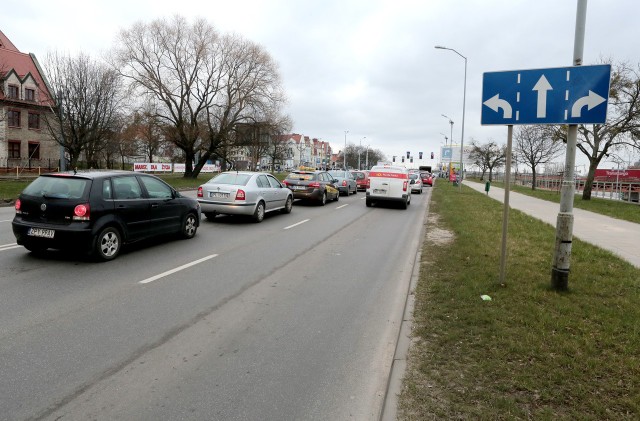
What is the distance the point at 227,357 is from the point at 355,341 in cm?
128

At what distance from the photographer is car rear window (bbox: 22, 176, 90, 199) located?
6859 millimetres

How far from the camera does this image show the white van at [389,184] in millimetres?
18922

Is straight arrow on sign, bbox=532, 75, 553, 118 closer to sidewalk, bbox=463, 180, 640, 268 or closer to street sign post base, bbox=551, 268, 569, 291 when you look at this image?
street sign post base, bbox=551, 268, 569, 291

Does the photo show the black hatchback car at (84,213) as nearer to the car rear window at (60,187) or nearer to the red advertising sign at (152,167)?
the car rear window at (60,187)

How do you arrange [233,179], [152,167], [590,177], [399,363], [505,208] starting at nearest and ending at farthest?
[399,363], [505,208], [233,179], [590,177], [152,167]

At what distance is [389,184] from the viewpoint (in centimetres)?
1897

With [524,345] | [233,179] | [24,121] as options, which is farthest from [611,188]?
[24,121]

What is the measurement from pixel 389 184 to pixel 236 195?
349 inches

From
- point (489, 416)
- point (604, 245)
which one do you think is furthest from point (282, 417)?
point (604, 245)

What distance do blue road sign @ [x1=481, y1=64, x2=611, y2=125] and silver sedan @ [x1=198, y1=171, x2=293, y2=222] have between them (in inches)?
311

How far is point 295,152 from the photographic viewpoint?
15112 cm

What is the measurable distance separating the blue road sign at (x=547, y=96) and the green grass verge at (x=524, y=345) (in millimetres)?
2256

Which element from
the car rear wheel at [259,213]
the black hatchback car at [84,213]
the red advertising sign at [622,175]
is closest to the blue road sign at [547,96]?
the black hatchback car at [84,213]

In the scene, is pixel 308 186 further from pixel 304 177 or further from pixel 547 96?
pixel 547 96
